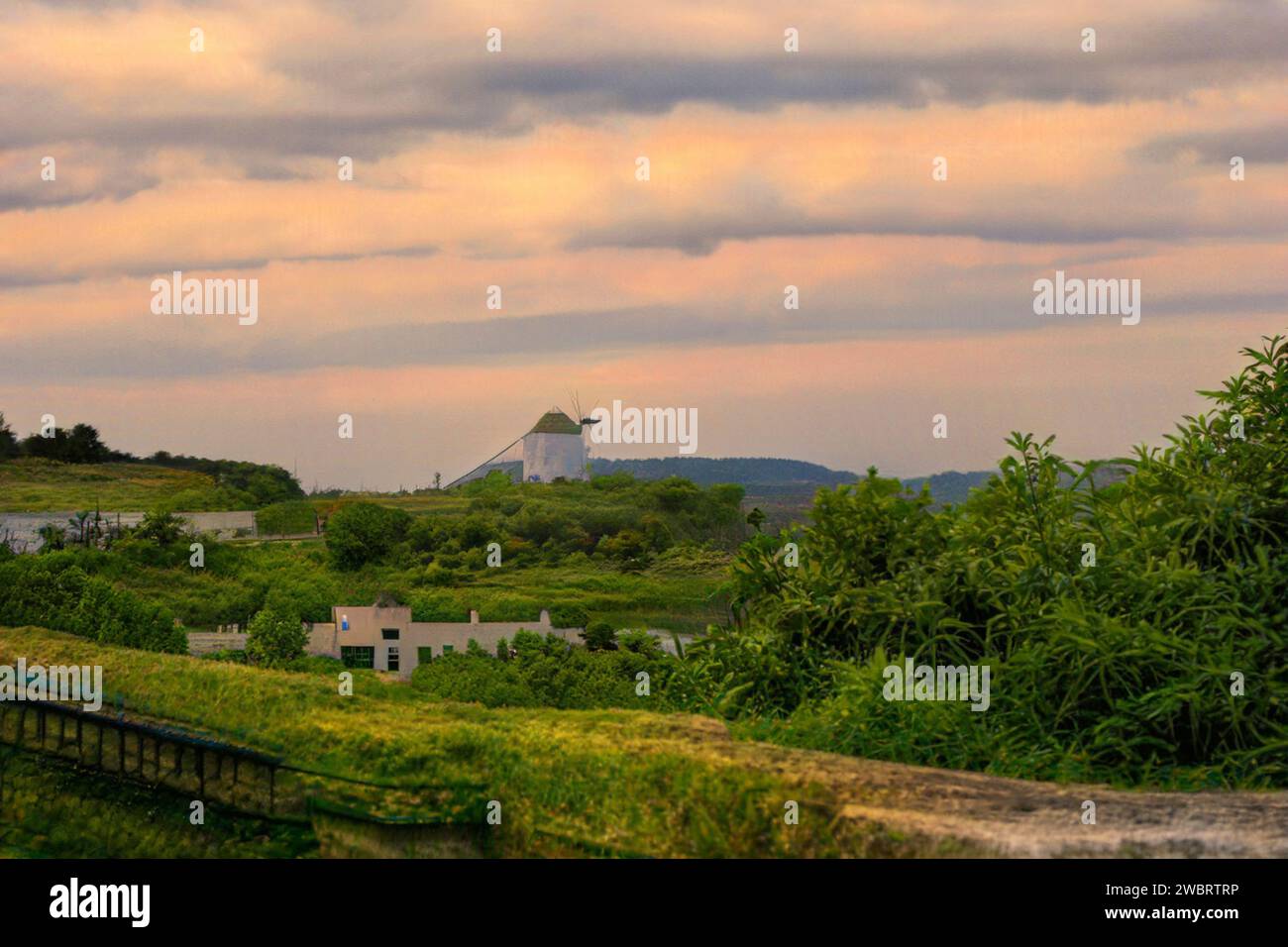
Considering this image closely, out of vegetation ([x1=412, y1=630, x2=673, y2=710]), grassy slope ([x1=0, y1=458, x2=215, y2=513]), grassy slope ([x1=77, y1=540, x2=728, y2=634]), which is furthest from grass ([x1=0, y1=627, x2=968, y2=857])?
grassy slope ([x1=0, y1=458, x2=215, y2=513])

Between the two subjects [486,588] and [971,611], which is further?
[486,588]

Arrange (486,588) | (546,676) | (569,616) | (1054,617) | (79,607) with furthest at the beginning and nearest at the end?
(486,588), (79,607), (569,616), (546,676), (1054,617)

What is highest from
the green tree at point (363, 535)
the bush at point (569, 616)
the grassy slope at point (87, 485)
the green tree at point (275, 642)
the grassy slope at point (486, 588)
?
the grassy slope at point (87, 485)

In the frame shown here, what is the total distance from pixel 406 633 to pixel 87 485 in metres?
5.05

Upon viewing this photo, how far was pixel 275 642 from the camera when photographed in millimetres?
9133

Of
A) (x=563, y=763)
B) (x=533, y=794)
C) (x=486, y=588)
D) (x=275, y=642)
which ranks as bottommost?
(x=533, y=794)

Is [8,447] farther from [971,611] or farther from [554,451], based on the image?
[971,611]

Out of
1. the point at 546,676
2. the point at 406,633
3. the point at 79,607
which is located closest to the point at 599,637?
the point at 546,676

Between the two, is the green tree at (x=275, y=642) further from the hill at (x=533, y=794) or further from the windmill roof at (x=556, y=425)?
the windmill roof at (x=556, y=425)

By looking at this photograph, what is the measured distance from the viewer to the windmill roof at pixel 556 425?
36.1 feet

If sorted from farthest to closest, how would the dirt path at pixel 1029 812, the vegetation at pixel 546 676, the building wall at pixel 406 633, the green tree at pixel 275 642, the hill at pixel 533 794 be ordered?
1. the green tree at pixel 275 642
2. the building wall at pixel 406 633
3. the vegetation at pixel 546 676
4. the hill at pixel 533 794
5. the dirt path at pixel 1029 812

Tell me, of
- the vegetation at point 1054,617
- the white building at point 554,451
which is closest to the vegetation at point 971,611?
the vegetation at point 1054,617

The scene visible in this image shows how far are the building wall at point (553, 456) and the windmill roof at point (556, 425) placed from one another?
0.07 meters
